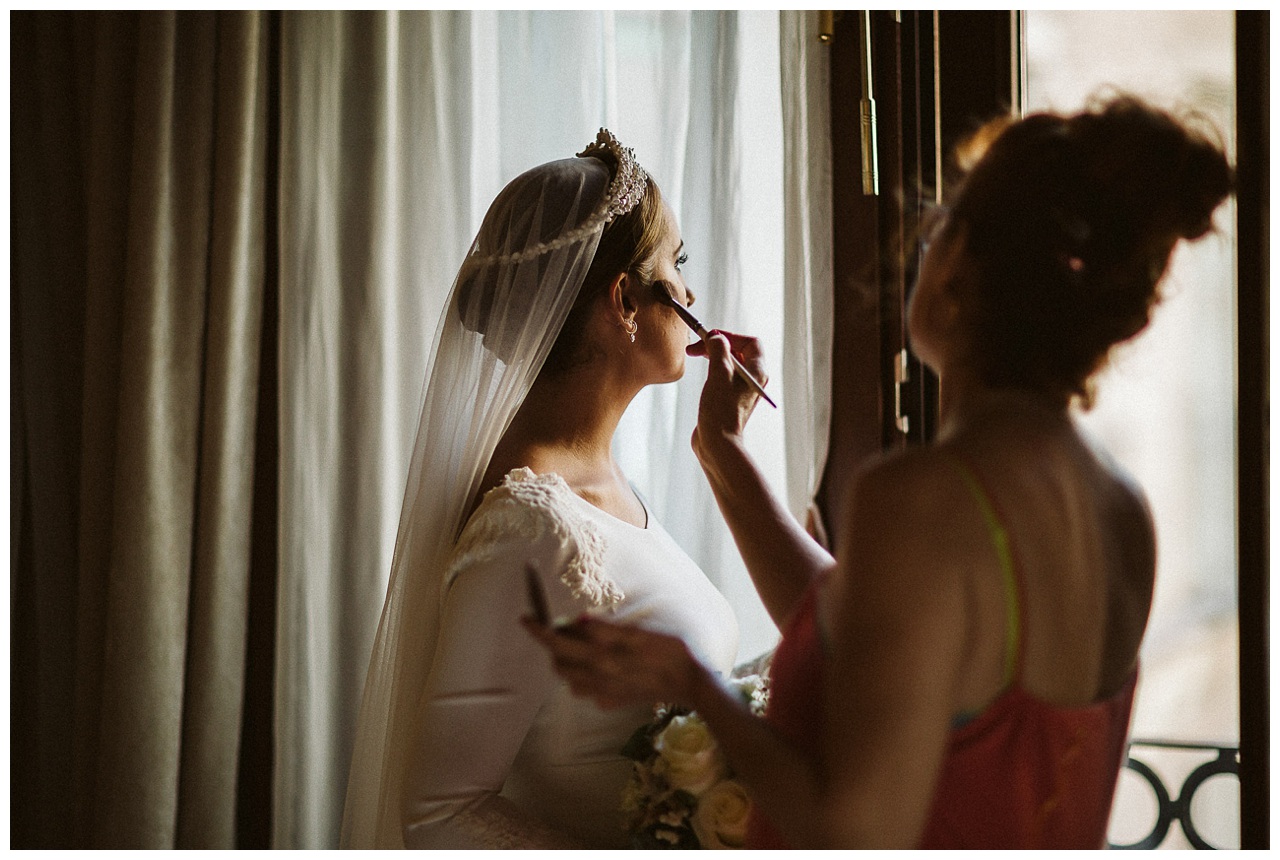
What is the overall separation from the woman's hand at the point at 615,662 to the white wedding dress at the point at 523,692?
1.13 ft

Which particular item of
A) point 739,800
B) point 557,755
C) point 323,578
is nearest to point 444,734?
point 557,755

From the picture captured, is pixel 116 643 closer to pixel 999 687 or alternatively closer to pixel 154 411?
pixel 154 411

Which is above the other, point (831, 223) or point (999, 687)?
point (831, 223)

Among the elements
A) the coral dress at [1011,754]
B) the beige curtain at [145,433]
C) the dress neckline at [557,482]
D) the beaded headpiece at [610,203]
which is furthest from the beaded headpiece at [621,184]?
the beige curtain at [145,433]

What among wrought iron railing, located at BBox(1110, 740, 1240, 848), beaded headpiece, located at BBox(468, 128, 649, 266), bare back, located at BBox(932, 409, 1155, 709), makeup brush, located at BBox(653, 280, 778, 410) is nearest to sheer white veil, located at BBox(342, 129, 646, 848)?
beaded headpiece, located at BBox(468, 128, 649, 266)

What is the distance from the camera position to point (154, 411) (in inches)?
60.6

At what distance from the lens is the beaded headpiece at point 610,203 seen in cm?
106

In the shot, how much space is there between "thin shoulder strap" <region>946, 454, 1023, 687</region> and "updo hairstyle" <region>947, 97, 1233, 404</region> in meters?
0.09

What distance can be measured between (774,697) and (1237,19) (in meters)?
0.70

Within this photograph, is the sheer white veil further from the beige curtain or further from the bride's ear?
the beige curtain

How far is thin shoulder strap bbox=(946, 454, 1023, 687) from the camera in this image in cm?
58

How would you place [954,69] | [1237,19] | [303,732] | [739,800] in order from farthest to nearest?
[303,732]
[954,69]
[739,800]
[1237,19]

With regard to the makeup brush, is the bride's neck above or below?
below

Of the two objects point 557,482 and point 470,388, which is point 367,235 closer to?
point 470,388
